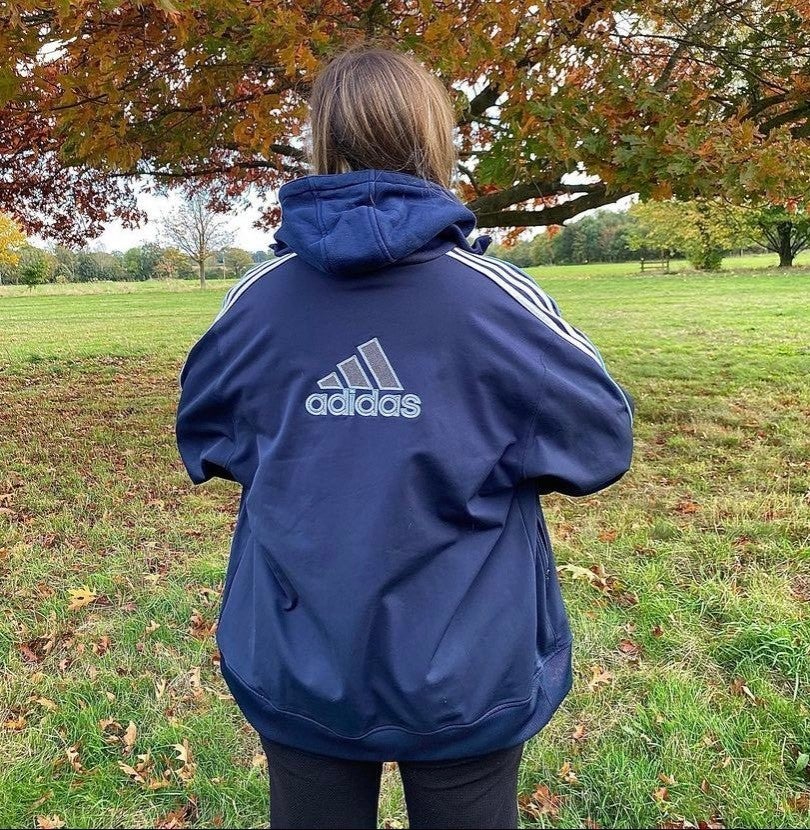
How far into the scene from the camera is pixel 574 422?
121cm

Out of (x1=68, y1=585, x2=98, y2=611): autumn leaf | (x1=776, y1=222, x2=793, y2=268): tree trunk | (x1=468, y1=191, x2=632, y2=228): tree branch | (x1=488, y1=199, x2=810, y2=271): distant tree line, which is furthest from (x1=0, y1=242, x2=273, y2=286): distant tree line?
(x1=68, y1=585, x2=98, y2=611): autumn leaf

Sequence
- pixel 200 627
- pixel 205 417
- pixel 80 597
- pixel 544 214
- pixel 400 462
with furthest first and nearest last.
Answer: pixel 544 214
pixel 80 597
pixel 200 627
pixel 205 417
pixel 400 462

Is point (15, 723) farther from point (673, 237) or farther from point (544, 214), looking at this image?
point (673, 237)

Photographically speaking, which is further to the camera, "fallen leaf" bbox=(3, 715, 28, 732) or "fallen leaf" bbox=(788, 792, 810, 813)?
"fallen leaf" bbox=(3, 715, 28, 732)

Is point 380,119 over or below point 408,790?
over

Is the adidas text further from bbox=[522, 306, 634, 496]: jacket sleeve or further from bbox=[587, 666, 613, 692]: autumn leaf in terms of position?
bbox=[587, 666, 613, 692]: autumn leaf

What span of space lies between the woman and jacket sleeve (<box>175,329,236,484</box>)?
24mm

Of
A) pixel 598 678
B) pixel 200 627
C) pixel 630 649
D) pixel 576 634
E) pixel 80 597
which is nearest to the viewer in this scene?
pixel 598 678

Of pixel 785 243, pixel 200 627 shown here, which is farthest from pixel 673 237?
pixel 200 627

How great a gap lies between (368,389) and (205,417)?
1.30 ft

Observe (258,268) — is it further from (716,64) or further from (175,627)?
Result: (716,64)

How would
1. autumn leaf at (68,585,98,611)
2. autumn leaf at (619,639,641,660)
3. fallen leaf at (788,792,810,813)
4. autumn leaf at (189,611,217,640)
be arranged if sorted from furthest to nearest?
autumn leaf at (68,585,98,611) < autumn leaf at (189,611,217,640) < autumn leaf at (619,639,641,660) < fallen leaf at (788,792,810,813)

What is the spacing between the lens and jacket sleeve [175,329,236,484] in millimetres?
1308

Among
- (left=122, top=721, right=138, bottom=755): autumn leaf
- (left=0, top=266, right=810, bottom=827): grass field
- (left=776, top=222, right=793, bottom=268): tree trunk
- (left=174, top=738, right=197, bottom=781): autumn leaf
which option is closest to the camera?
(left=0, top=266, right=810, bottom=827): grass field
